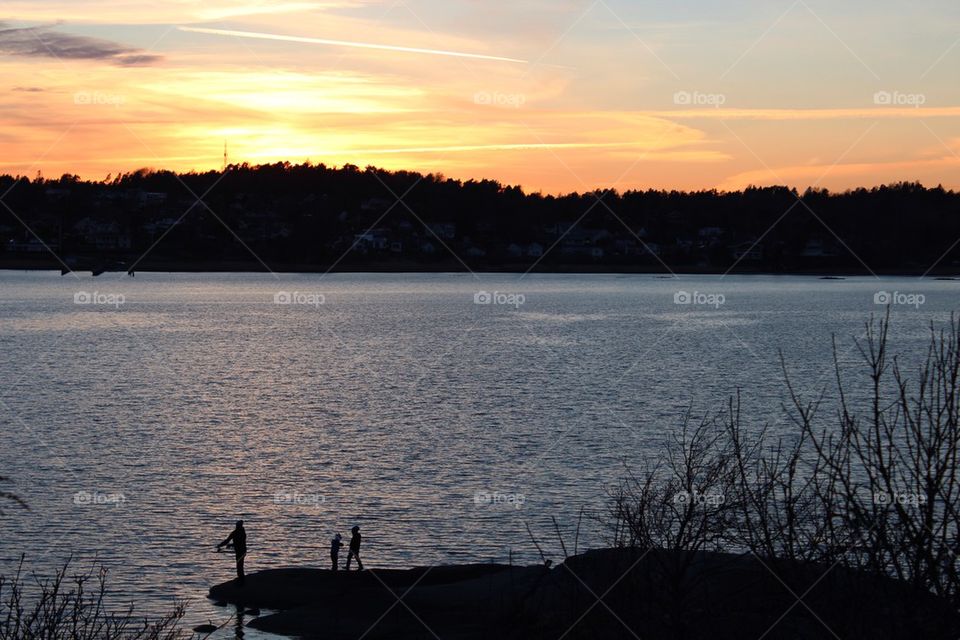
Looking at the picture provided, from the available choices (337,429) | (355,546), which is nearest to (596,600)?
(355,546)

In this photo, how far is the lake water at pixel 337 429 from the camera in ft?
Result: 111

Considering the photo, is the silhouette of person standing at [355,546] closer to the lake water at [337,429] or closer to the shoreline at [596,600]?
the shoreline at [596,600]

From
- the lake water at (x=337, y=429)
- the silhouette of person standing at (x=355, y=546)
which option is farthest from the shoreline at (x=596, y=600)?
the lake water at (x=337, y=429)

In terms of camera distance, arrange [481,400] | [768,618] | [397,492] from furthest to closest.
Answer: [481,400] < [397,492] < [768,618]

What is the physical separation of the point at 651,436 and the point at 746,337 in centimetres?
6997

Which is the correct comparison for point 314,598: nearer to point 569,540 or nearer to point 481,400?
point 569,540

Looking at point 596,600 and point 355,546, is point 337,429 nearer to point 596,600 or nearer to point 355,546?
point 355,546

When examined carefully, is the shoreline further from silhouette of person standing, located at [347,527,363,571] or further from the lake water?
the lake water

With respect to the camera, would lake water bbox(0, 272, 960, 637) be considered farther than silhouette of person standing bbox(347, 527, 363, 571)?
Yes

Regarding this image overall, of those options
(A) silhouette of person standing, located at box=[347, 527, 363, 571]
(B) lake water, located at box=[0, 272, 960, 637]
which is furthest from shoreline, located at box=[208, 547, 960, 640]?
(B) lake water, located at box=[0, 272, 960, 637]

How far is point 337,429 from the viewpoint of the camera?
58062 millimetres

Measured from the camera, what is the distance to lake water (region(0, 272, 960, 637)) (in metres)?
33.9

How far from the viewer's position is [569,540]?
32906mm

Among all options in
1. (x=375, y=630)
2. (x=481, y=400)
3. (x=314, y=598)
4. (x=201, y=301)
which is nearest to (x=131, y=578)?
(x=314, y=598)
